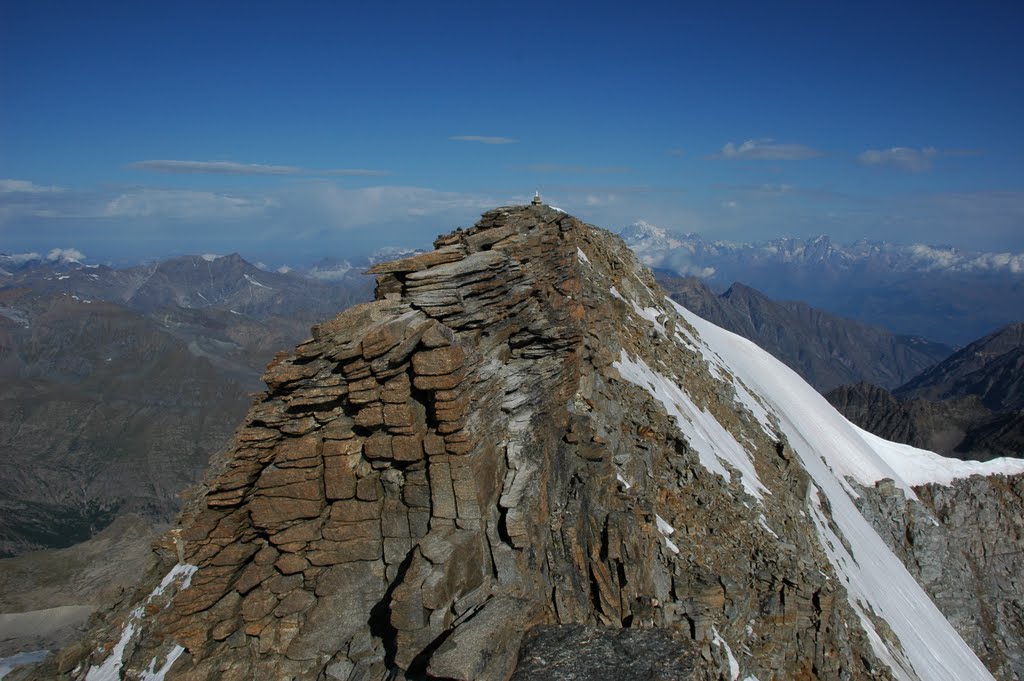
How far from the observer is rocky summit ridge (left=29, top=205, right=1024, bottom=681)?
1616 cm

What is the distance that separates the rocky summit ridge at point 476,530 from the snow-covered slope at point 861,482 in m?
3.53

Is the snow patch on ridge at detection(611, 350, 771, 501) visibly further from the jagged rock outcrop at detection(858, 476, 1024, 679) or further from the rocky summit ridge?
the jagged rock outcrop at detection(858, 476, 1024, 679)

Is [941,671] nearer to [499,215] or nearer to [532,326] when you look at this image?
[532,326]

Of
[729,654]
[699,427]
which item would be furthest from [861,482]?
[729,654]

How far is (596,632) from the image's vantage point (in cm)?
1645

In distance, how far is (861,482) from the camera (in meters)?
51.3

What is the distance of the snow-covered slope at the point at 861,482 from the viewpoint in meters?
32.7

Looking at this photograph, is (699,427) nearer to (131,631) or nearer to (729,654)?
(729,654)

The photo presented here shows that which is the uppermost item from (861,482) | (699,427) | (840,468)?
(699,427)

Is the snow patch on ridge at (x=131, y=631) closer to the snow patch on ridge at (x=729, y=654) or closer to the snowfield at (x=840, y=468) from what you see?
the snowfield at (x=840, y=468)

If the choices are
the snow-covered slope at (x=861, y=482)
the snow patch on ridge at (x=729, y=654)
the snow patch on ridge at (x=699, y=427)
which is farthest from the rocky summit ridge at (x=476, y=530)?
the snow-covered slope at (x=861, y=482)

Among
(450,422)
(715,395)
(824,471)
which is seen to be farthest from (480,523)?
(824,471)

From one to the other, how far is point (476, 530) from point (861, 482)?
154 feet

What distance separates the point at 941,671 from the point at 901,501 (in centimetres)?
2178
